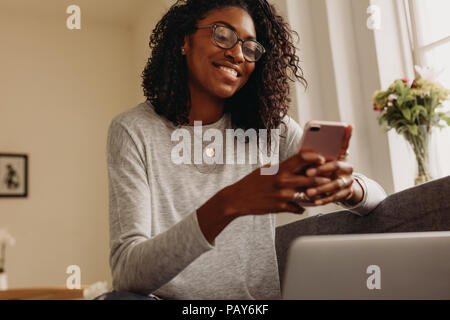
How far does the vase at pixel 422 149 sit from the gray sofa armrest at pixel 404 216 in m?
0.61

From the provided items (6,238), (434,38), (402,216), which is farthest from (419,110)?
(6,238)

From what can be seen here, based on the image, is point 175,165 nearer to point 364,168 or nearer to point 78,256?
point 364,168

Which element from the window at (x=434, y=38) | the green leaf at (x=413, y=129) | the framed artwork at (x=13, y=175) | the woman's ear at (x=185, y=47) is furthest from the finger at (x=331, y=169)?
the framed artwork at (x=13, y=175)

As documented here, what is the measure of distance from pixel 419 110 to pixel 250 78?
2.22 feet

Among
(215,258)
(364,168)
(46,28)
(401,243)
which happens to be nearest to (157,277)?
(215,258)

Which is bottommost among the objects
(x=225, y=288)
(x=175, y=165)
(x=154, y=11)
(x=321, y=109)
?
(x=225, y=288)

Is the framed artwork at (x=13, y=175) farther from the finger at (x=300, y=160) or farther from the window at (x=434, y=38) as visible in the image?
the finger at (x=300, y=160)

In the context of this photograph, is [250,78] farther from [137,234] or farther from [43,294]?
[43,294]

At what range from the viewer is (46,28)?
13.6 feet

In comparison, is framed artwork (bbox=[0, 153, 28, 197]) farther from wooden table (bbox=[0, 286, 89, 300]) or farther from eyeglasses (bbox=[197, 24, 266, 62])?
eyeglasses (bbox=[197, 24, 266, 62])

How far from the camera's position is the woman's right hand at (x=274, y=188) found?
2.21 feet

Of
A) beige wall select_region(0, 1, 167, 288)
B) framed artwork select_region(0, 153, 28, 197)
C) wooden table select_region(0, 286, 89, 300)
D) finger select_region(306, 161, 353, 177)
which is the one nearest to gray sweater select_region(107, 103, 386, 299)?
finger select_region(306, 161, 353, 177)

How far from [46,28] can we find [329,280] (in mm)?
4244

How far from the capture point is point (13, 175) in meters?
3.96
